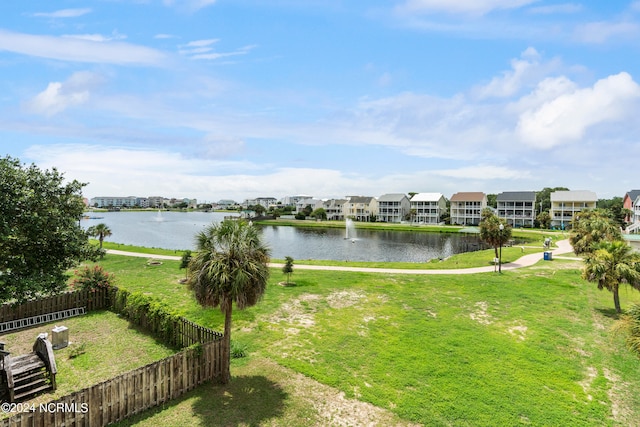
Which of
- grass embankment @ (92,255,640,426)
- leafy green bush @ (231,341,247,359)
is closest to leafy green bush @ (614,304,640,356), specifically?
grass embankment @ (92,255,640,426)

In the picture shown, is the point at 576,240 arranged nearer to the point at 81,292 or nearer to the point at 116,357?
the point at 116,357

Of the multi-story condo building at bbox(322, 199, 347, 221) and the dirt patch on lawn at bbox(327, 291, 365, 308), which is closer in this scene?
the dirt patch on lawn at bbox(327, 291, 365, 308)

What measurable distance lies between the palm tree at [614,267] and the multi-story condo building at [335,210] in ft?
374

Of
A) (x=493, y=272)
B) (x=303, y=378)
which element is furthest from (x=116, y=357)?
(x=493, y=272)

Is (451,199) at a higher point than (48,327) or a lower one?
higher

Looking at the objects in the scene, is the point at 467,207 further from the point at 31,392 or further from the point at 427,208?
the point at 31,392

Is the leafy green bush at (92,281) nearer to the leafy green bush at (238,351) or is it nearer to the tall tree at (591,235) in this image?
the leafy green bush at (238,351)

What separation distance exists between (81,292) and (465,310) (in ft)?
71.8

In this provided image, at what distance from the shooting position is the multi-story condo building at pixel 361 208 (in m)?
128

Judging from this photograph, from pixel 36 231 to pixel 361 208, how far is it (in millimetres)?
120871

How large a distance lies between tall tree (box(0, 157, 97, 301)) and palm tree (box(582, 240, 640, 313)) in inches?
1027

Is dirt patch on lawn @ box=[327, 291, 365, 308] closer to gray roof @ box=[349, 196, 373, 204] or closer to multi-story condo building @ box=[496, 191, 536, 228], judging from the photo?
→ multi-story condo building @ box=[496, 191, 536, 228]

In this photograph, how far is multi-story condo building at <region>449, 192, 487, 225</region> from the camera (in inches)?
4124

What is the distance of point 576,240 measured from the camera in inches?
1391
